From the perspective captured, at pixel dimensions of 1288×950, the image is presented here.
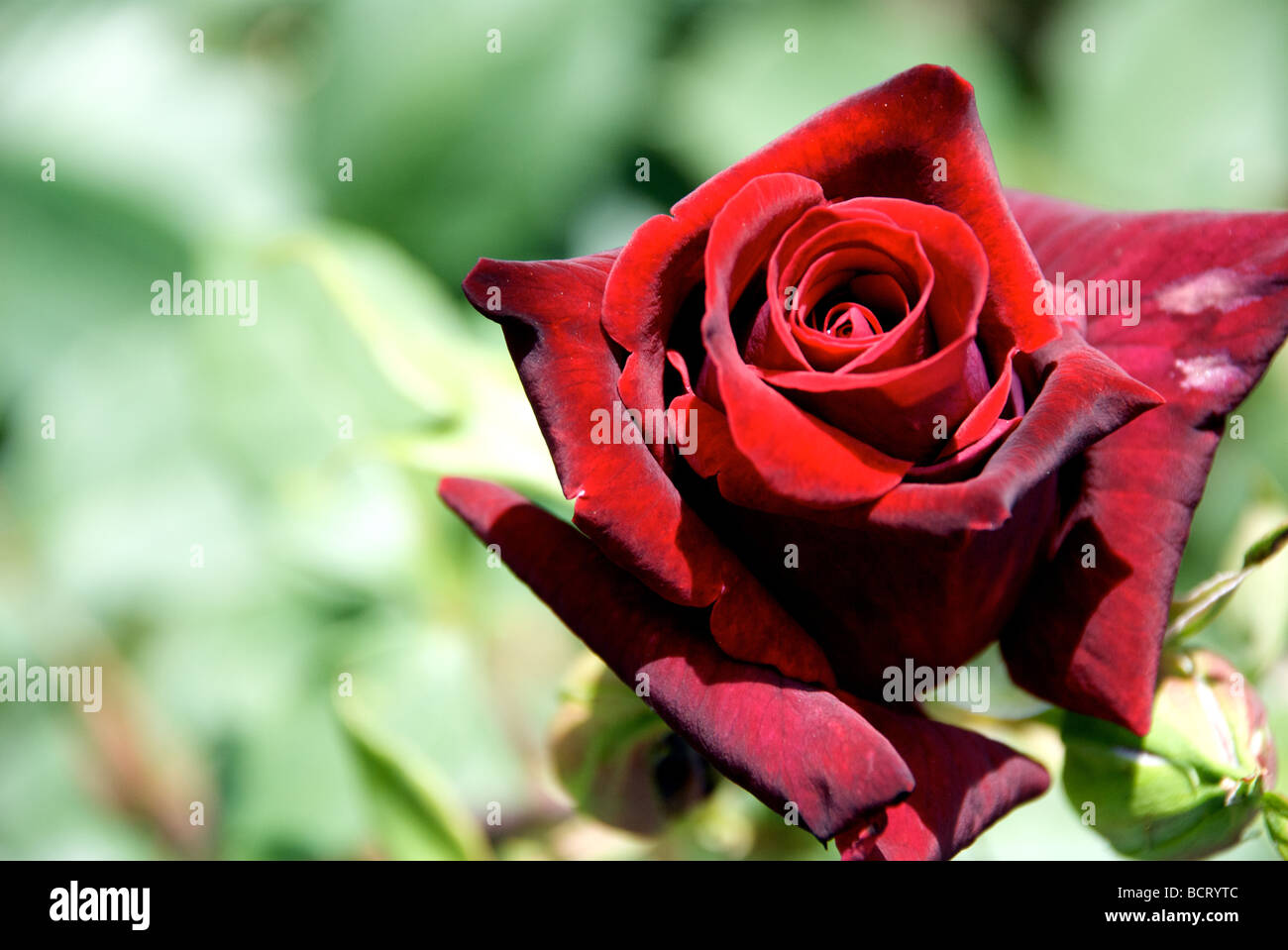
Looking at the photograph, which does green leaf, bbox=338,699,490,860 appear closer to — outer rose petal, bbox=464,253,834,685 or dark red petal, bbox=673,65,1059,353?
outer rose petal, bbox=464,253,834,685

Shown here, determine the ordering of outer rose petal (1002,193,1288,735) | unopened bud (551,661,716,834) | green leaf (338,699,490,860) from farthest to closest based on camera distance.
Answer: green leaf (338,699,490,860), unopened bud (551,661,716,834), outer rose petal (1002,193,1288,735)

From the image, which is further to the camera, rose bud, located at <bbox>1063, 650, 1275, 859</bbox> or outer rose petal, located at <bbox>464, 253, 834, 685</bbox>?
rose bud, located at <bbox>1063, 650, 1275, 859</bbox>

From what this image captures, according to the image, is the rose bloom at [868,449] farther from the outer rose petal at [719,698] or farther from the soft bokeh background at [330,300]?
the soft bokeh background at [330,300]

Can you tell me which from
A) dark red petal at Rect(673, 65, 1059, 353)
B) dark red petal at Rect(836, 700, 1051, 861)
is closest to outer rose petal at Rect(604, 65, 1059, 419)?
dark red petal at Rect(673, 65, 1059, 353)

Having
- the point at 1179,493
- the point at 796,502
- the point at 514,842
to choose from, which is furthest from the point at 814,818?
the point at 514,842

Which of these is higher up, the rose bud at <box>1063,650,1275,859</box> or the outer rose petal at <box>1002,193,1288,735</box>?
the outer rose petal at <box>1002,193,1288,735</box>

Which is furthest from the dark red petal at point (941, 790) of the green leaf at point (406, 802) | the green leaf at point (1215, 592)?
the green leaf at point (406, 802)

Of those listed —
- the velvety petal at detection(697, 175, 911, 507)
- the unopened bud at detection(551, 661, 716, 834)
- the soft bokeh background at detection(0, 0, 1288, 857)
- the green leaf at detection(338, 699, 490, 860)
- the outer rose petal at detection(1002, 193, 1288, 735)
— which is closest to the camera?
the velvety petal at detection(697, 175, 911, 507)
